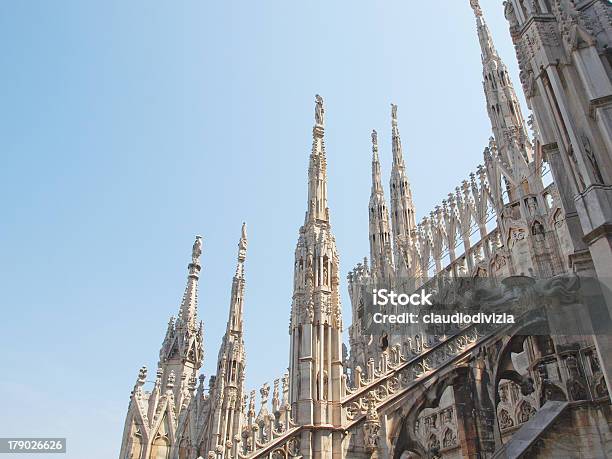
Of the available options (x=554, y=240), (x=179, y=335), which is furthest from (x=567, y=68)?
(x=179, y=335)

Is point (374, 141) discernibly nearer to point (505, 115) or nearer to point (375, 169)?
point (375, 169)

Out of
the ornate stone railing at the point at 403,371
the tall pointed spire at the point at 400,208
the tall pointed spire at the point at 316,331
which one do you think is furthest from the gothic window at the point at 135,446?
the tall pointed spire at the point at 400,208

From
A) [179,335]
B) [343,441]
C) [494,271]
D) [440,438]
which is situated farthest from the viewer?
[179,335]

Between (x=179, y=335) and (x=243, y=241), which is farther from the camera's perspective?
(x=243, y=241)

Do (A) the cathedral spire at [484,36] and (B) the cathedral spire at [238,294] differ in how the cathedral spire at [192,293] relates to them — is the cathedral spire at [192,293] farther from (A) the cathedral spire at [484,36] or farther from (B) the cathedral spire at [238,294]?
(A) the cathedral spire at [484,36]

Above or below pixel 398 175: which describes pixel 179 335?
below

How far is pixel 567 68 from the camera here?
752cm

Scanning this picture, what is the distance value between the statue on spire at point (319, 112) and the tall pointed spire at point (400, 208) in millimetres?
14089

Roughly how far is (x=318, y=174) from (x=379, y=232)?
736 inches

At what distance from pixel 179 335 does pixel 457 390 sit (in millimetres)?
14338

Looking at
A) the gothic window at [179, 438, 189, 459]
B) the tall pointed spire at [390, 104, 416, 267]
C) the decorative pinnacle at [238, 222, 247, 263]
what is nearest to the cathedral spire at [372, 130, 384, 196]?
the tall pointed spire at [390, 104, 416, 267]

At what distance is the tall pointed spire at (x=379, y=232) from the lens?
30641 millimetres

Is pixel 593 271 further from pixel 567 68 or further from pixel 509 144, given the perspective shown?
pixel 509 144

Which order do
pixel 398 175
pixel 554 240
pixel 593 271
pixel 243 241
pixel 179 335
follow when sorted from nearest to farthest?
pixel 593 271 → pixel 554 240 → pixel 179 335 → pixel 243 241 → pixel 398 175
